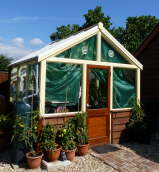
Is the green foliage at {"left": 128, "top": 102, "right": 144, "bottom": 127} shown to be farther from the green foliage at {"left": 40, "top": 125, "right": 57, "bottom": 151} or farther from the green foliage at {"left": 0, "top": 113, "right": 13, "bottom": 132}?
the green foliage at {"left": 0, "top": 113, "right": 13, "bottom": 132}

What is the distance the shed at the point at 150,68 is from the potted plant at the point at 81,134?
4617 millimetres

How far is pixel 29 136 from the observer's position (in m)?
5.26

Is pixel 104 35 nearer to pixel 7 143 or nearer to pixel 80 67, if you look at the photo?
pixel 80 67

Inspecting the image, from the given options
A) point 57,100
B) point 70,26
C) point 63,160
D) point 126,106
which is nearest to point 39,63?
point 57,100

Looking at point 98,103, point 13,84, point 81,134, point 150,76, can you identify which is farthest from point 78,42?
point 150,76

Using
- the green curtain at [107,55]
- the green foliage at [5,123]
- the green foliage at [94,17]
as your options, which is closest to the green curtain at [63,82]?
the green curtain at [107,55]

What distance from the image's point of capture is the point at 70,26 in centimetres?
2475

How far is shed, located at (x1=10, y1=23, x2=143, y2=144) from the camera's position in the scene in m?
5.82

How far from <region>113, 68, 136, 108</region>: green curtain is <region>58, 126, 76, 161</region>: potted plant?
2.05 meters

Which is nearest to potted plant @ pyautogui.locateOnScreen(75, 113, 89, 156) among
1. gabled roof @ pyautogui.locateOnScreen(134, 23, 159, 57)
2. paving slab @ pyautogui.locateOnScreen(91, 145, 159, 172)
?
paving slab @ pyautogui.locateOnScreen(91, 145, 159, 172)

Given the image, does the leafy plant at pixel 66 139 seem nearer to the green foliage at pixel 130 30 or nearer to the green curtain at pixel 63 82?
the green curtain at pixel 63 82

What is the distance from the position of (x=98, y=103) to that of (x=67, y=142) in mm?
1758

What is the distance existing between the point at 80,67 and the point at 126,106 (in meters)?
2.22

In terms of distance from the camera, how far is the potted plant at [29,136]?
5.08 m
